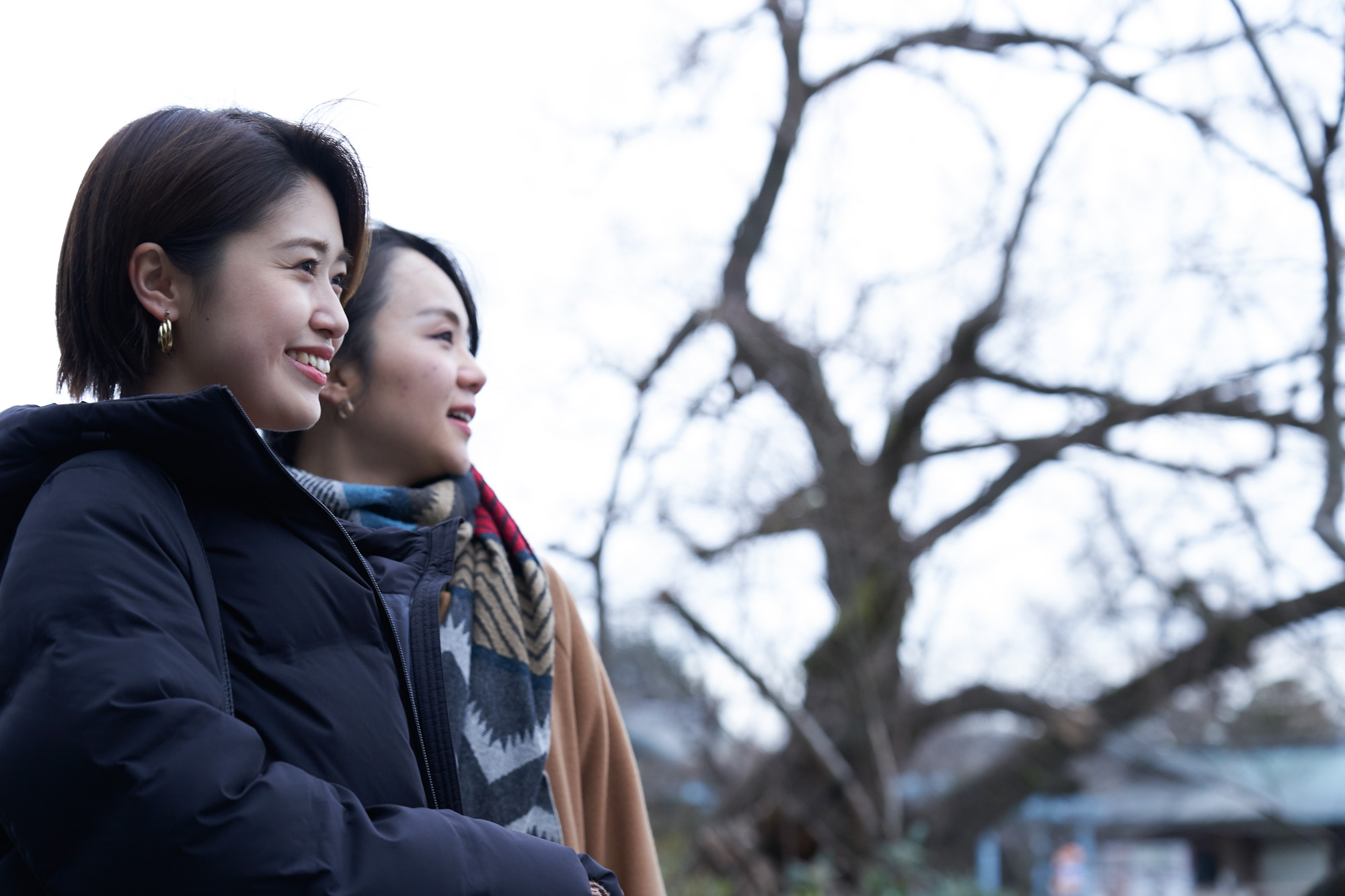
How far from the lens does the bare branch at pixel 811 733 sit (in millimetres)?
5441

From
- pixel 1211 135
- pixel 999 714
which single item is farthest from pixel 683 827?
pixel 1211 135

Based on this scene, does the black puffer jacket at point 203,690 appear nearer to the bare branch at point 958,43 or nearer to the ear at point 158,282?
the ear at point 158,282

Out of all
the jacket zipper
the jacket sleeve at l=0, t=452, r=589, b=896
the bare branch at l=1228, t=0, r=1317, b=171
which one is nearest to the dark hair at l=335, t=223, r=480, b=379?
the jacket zipper

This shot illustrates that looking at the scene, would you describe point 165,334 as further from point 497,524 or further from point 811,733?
point 811,733

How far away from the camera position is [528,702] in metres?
1.32

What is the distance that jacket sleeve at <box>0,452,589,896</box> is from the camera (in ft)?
2.48

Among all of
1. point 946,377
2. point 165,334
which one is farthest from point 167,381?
point 946,377

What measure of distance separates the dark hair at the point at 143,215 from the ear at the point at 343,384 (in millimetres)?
413

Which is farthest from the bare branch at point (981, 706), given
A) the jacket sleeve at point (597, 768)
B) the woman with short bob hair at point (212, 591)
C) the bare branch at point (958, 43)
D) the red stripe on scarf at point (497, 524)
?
the woman with short bob hair at point (212, 591)

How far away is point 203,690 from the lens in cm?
83

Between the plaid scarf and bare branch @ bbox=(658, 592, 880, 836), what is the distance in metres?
4.05

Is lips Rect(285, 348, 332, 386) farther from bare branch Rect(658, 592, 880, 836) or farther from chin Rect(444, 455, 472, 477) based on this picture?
bare branch Rect(658, 592, 880, 836)

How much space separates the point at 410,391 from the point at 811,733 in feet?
15.1

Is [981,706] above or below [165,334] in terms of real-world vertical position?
below
